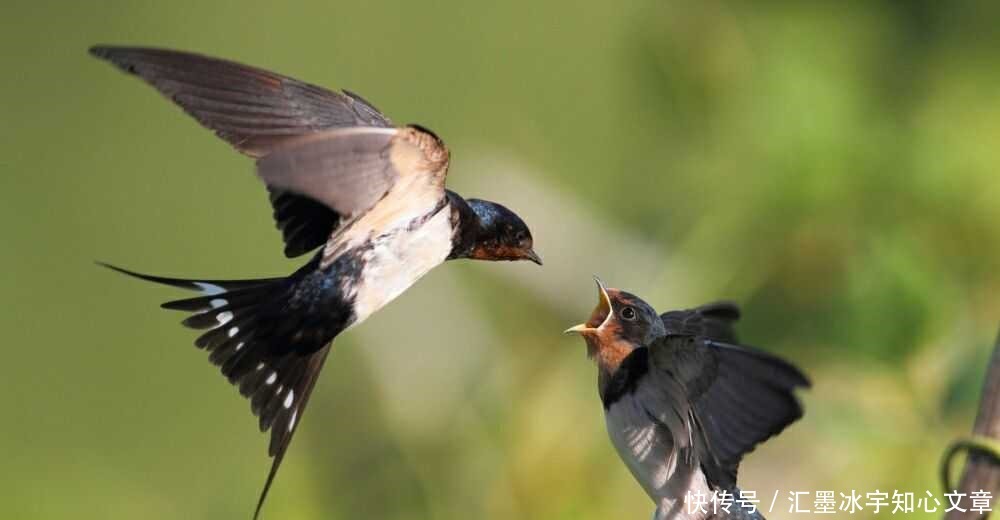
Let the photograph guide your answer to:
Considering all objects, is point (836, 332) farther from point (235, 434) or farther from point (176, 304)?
point (235, 434)

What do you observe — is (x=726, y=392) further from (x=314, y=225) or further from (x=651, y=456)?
(x=314, y=225)

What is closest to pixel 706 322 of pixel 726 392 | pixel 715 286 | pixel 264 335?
pixel 726 392

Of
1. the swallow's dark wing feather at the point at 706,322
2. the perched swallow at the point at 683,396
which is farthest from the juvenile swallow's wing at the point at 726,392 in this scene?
the swallow's dark wing feather at the point at 706,322

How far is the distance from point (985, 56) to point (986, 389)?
4.85ft

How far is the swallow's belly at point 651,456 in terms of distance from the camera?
119cm

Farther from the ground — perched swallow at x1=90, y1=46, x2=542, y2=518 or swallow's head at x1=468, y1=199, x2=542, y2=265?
swallow's head at x1=468, y1=199, x2=542, y2=265

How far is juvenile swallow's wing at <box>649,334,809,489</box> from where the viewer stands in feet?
3.26

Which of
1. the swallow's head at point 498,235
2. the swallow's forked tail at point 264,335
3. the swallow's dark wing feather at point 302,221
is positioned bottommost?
the swallow's forked tail at point 264,335

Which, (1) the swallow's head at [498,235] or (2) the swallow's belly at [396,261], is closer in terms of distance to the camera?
(2) the swallow's belly at [396,261]

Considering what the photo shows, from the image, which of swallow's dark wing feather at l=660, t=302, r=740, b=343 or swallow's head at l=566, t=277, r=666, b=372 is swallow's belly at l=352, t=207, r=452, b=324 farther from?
swallow's dark wing feather at l=660, t=302, r=740, b=343

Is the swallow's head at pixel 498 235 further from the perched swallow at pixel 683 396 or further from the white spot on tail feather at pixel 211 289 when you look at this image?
the white spot on tail feather at pixel 211 289

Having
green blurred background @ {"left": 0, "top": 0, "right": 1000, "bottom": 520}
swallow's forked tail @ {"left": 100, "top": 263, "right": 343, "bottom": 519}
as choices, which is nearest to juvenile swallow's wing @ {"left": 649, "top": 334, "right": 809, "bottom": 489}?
swallow's forked tail @ {"left": 100, "top": 263, "right": 343, "bottom": 519}

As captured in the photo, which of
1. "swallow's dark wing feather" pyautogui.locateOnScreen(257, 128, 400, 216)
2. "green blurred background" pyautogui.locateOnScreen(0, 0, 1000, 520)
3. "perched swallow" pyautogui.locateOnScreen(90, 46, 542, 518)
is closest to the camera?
"swallow's dark wing feather" pyautogui.locateOnScreen(257, 128, 400, 216)

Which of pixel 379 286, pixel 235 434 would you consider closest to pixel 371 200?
pixel 379 286
